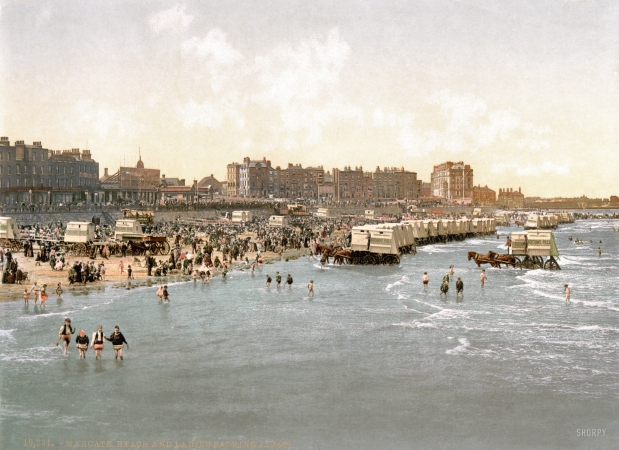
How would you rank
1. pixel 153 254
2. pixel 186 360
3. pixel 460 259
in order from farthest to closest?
pixel 460 259
pixel 153 254
pixel 186 360

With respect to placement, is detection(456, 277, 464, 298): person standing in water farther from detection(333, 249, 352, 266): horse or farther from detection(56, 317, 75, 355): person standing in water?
detection(56, 317, 75, 355): person standing in water

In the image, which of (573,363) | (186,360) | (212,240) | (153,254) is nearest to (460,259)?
(212,240)

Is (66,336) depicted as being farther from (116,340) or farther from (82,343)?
(116,340)

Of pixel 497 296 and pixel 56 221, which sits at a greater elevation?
pixel 56 221

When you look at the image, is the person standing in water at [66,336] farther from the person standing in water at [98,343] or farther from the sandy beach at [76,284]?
the sandy beach at [76,284]

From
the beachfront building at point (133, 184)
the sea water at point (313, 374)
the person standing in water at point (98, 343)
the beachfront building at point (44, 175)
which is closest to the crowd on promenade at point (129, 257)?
the sea water at point (313, 374)

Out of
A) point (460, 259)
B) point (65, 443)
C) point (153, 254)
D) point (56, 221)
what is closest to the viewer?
point (65, 443)

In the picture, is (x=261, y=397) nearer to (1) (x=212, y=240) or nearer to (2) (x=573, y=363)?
(2) (x=573, y=363)
